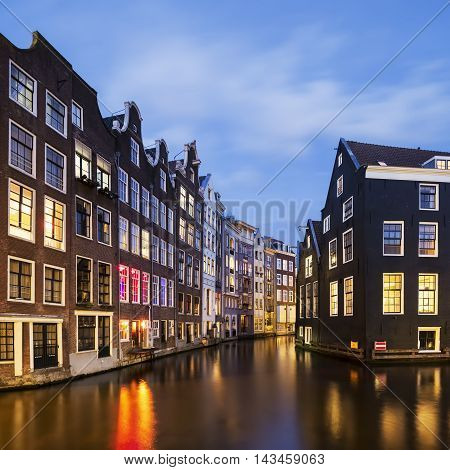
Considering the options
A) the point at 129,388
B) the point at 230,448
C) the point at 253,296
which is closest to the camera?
the point at 230,448

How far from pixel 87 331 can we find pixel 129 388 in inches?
315

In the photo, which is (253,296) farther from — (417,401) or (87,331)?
(417,401)

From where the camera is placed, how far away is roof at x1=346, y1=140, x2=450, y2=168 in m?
41.8

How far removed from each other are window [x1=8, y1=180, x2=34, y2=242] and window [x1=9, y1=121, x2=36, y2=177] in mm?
1004

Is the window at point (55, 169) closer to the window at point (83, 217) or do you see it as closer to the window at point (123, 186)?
the window at point (83, 217)

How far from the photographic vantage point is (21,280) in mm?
23219

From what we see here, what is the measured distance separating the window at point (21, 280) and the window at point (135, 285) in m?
13.2

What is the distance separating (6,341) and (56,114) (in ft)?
41.7

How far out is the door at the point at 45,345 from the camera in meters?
23.7

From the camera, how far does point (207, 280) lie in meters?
62.7

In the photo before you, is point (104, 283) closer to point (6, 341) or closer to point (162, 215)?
point (6, 341)

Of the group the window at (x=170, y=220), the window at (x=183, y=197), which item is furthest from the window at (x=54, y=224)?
the window at (x=183, y=197)

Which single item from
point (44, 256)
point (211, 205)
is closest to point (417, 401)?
point (44, 256)
